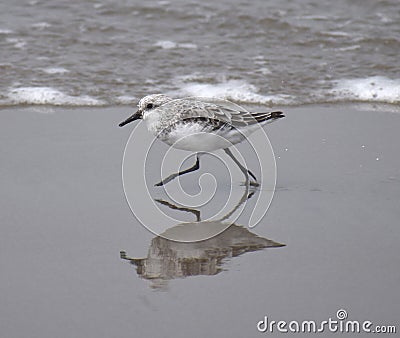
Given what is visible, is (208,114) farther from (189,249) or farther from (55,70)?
(55,70)

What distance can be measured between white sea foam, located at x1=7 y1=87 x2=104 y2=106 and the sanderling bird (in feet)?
5.46

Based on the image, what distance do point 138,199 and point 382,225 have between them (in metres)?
1.56

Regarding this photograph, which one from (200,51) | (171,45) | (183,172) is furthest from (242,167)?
(171,45)

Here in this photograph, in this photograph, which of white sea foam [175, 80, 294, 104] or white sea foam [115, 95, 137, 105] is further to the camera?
white sea foam [175, 80, 294, 104]

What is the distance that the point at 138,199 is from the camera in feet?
16.1

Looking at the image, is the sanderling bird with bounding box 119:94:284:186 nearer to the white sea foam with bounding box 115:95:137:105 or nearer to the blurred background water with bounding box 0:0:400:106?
the white sea foam with bounding box 115:95:137:105

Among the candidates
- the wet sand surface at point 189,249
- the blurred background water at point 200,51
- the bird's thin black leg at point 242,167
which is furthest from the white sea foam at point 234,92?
the bird's thin black leg at point 242,167

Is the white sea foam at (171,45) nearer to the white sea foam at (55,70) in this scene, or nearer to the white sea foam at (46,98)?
the white sea foam at (55,70)

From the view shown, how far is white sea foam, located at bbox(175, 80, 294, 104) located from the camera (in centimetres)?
692

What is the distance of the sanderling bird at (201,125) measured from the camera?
16.5ft

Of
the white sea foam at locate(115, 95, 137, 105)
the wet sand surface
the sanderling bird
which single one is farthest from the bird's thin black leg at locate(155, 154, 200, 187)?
the white sea foam at locate(115, 95, 137, 105)

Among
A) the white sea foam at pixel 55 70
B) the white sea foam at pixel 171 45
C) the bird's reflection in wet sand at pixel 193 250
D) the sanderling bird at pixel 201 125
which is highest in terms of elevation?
the white sea foam at pixel 171 45

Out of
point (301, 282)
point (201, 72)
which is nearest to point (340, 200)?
point (301, 282)

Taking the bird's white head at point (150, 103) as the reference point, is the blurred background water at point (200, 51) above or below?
above
